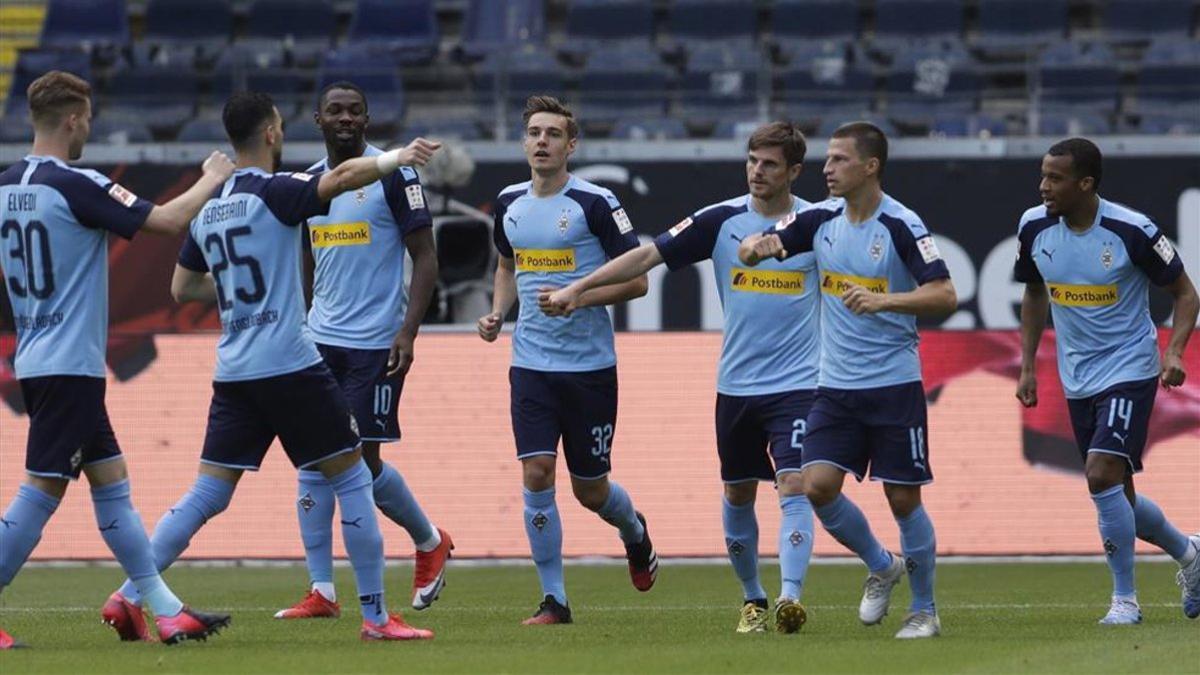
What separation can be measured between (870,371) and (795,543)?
91 cm

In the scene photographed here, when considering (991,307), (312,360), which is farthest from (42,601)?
(991,307)

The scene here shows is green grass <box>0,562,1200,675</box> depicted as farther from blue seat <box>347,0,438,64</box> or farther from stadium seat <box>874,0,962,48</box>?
blue seat <box>347,0,438,64</box>

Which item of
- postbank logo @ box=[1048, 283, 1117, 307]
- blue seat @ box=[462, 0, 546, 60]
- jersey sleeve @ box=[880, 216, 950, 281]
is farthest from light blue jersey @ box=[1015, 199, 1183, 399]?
blue seat @ box=[462, 0, 546, 60]

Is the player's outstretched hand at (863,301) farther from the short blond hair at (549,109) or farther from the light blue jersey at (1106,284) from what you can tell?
the short blond hair at (549,109)

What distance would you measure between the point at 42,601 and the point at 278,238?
4.17 meters

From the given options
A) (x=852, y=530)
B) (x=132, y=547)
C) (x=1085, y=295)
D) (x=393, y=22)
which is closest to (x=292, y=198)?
(x=132, y=547)

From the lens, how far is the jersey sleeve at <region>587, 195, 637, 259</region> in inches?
396

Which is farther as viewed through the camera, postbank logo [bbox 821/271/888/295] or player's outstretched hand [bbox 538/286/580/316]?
player's outstretched hand [bbox 538/286/580/316]

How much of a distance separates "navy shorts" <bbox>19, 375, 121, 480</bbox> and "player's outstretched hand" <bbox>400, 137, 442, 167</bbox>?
5.05ft

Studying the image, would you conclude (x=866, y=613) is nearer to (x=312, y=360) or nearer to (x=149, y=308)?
(x=312, y=360)

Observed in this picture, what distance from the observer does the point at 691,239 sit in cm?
956

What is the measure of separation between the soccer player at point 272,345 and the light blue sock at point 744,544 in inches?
66.2

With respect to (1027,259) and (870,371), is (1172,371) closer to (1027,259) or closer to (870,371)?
(1027,259)

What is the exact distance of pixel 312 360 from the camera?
8.64m
